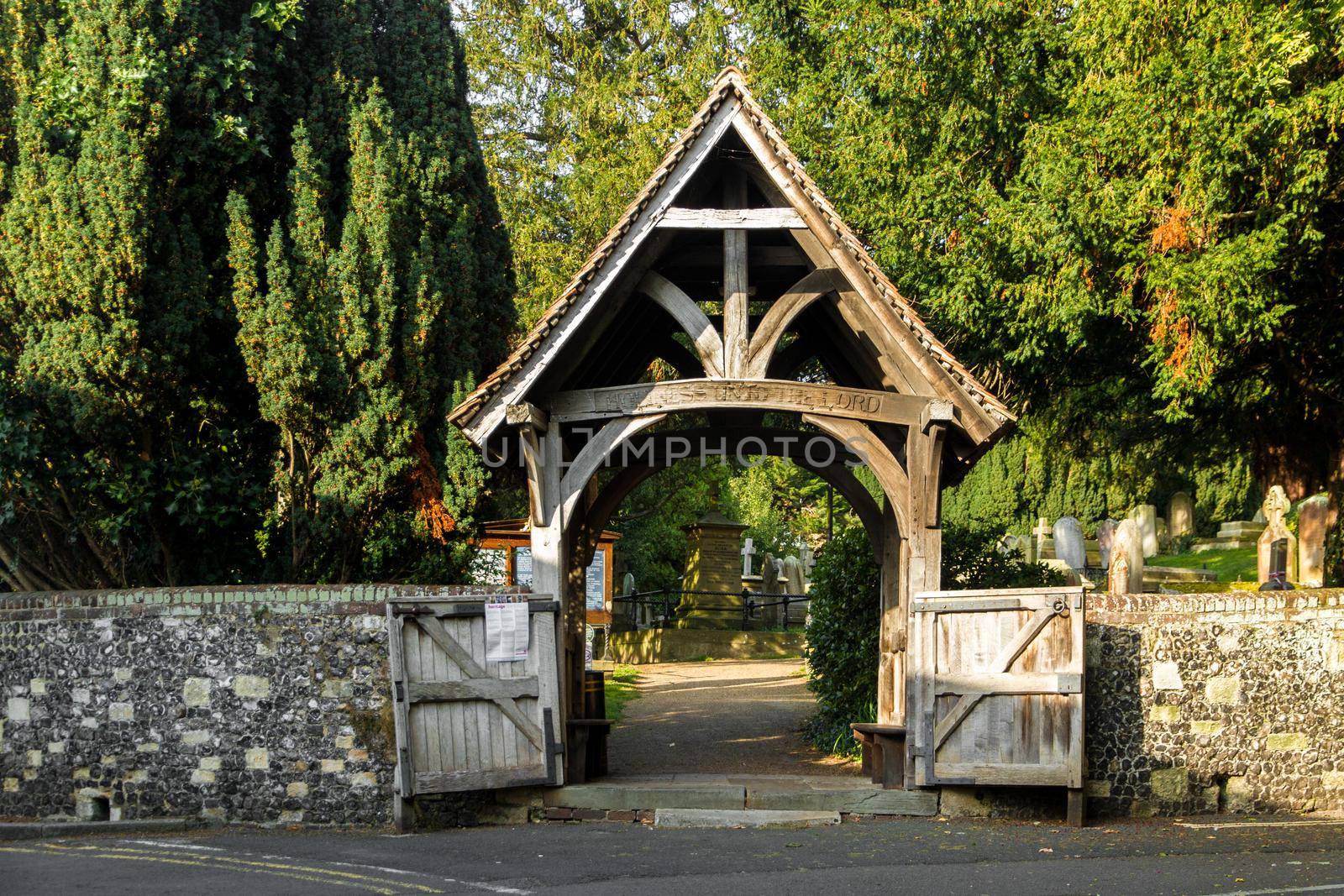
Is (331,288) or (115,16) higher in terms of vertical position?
(115,16)

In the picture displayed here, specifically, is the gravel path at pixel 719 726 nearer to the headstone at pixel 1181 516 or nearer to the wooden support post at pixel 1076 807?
the wooden support post at pixel 1076 807

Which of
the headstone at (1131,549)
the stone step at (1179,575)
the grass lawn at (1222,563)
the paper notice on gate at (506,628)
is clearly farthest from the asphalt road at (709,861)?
the grass lawn at (1222,563)

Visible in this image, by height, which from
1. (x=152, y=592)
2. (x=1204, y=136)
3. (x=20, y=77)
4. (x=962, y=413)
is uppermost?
(x=20, y=77)

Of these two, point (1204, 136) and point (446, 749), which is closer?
point (446, 749)

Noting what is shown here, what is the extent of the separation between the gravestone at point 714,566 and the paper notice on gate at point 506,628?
17415 millimetres

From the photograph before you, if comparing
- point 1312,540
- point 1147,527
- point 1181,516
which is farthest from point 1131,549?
point 1181,516

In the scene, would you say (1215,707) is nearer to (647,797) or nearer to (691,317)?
(647,797)

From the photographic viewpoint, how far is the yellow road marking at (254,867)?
8016 millimetres

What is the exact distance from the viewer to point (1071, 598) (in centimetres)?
982

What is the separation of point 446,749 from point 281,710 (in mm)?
1453

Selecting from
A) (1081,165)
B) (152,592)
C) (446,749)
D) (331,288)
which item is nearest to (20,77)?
(331,288)

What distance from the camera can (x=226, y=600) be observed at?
34.4 feet

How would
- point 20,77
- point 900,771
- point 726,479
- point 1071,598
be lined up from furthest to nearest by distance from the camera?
point 726,479 < point 20,77 < point 900,771 < point 1071,598

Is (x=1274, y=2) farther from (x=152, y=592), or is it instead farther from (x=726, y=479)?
(x=726, y=479)
